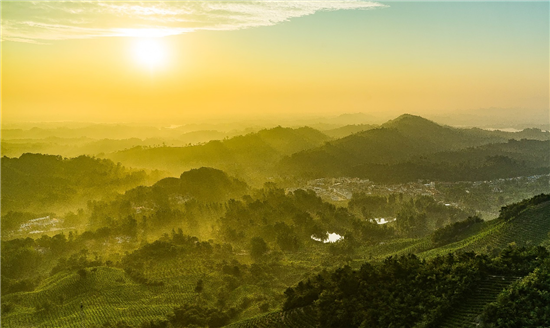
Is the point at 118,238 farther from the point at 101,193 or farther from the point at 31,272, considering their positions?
the point at 101,193

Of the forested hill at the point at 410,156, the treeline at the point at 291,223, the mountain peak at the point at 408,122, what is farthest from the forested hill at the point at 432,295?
the mountain peak at the point at 408,122

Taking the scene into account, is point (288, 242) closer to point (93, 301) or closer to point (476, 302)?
point (93, 301)

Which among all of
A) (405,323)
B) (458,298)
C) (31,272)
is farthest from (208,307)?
(31,272)

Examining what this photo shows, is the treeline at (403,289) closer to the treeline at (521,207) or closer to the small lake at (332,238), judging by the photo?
the treeline at (521,207)

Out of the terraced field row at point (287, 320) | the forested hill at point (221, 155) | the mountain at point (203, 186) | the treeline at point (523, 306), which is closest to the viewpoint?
the treeline at point (523, 306)

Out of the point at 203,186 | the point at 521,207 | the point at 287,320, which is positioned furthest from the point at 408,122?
the point at 287,320

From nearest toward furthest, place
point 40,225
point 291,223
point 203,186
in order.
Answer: point 291,223 < point 40,225 < point 203,186
